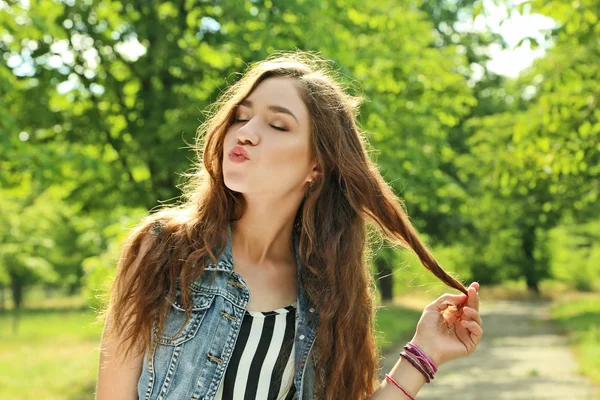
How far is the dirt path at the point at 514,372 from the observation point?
10.8 m

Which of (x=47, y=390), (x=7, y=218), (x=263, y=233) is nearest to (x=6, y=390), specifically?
(x=47, y=390)

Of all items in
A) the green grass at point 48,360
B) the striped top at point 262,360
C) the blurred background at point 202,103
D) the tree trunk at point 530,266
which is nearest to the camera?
the striped top at point 262,360

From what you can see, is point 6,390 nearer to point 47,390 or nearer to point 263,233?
point 47,390

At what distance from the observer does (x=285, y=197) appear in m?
2.78

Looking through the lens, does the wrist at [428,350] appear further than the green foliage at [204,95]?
No

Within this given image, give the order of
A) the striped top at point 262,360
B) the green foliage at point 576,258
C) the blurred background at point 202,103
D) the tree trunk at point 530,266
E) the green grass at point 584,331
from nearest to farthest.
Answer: the striped top at point 262,360, the blurred background at point 202,103, the green grass at point 584,331, the tree trunk at point 530,266, the green foliage at point 576,258

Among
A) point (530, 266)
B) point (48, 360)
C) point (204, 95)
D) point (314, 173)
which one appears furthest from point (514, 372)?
point (530, 266)

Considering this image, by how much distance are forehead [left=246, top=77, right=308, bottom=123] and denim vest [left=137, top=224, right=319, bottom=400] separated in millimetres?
447

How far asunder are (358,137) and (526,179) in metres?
6.17

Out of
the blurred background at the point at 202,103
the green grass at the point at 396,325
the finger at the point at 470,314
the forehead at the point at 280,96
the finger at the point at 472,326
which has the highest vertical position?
the blurred background at the point at 202,103

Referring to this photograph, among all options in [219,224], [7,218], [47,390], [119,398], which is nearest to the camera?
[119,398]

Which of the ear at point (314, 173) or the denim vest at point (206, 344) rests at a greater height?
the ear at point (314, 173)

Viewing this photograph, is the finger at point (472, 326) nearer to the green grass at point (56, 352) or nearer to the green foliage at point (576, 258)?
the green grass at point (56, 352)

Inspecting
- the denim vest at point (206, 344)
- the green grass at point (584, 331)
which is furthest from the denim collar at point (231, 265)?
the green grass at point (584, 331)
